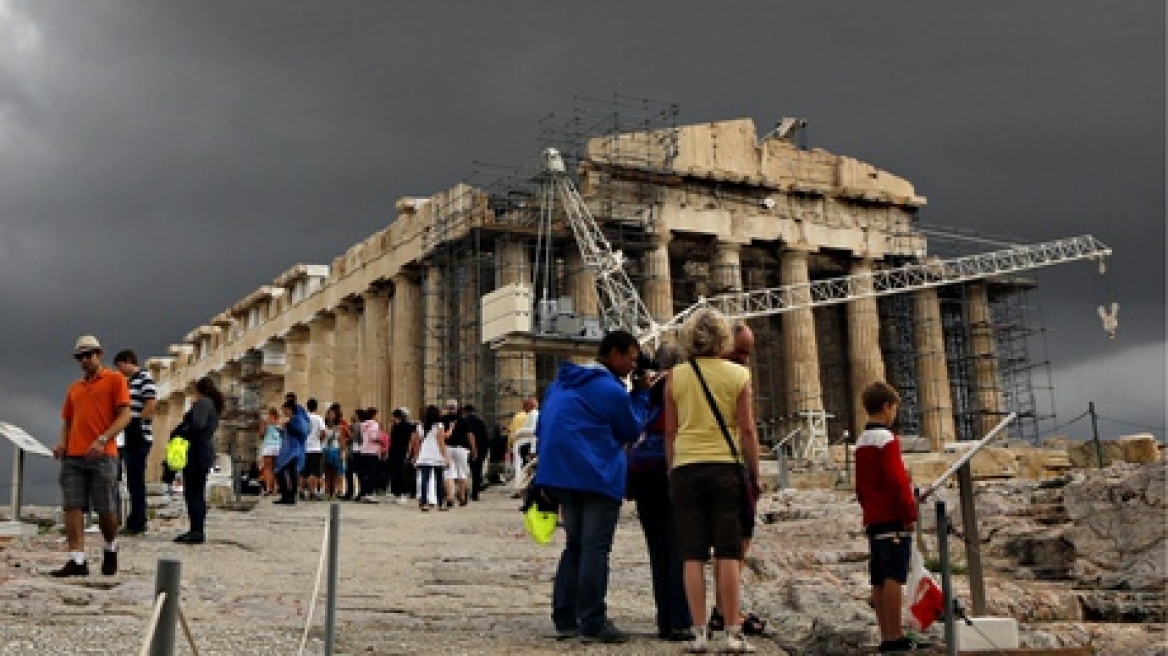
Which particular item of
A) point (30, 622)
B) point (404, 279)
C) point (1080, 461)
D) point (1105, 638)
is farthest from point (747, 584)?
point (404, 279)

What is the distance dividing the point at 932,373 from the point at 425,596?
33777 millimetres

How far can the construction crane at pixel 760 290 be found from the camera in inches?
1358

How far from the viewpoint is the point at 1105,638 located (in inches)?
284

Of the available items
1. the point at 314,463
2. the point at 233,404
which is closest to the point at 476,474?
the point at 314,463

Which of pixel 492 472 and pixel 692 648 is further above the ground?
pixel 492 472

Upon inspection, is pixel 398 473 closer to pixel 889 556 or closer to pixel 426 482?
pixel 426 482

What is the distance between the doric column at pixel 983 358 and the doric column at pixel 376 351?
18654 millimetres

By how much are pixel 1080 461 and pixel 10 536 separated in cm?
2061

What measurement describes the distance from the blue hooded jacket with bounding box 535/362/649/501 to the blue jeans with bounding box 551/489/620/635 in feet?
0.28

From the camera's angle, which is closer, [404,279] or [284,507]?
[284,507]

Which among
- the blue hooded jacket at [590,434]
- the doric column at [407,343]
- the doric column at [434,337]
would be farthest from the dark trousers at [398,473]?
the doric column at [407,343]

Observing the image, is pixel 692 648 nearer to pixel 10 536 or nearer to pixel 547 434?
pixel 547 434

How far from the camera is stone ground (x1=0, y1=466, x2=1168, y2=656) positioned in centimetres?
657

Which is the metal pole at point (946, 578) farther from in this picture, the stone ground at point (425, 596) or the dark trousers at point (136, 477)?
the dark trousers at point (136, 477)
